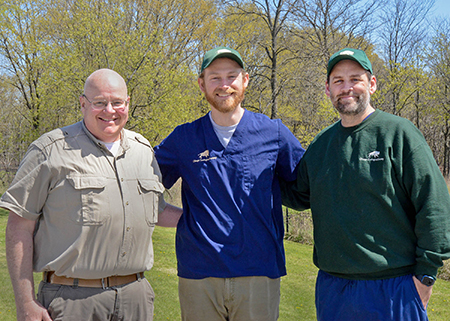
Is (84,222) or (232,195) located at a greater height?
(232,195)

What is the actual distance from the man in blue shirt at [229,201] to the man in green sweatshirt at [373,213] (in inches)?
13.5

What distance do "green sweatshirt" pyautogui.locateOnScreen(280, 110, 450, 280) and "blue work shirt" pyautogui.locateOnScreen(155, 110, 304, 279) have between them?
15.1 inches

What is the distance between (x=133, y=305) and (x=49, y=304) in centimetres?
49

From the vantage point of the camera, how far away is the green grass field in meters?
A: 5.61

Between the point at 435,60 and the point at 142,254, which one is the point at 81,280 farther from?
the point at 435,60

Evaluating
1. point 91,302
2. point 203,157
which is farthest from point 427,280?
point 91,302

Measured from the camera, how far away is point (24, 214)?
243 centimetres

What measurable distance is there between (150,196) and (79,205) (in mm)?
495

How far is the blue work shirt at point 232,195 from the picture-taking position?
2.84m

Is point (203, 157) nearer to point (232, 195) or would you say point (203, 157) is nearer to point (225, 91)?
point (232, 195)

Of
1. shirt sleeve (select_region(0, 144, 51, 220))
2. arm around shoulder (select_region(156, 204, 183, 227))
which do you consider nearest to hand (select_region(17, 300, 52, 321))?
shirt sleeve (select_region(0, 144, 51, 220))

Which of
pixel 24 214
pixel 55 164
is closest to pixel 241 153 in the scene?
pixel 55 164

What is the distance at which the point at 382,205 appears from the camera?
2586mm

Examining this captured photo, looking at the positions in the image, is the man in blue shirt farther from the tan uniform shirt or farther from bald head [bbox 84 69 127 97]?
bald head [bbox 84 69 127 97]
